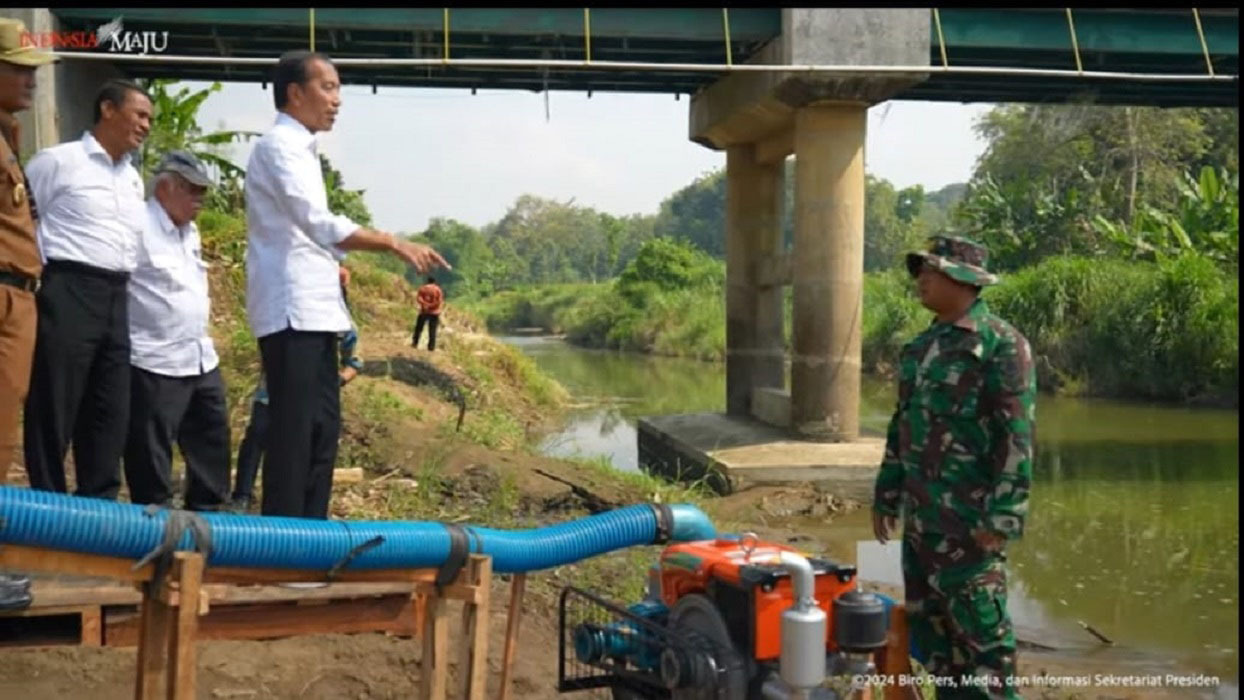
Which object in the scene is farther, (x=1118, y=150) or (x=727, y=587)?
(x=1118, y=150)

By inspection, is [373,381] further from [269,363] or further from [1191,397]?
[1191,397]

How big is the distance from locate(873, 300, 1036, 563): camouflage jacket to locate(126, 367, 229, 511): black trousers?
269cm

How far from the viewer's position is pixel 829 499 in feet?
35.9

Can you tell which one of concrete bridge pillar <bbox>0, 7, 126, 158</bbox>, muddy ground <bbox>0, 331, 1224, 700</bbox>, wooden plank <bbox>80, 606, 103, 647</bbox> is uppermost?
concrete bridge pillar <bbox>0, 7, 126, 158</bbox>

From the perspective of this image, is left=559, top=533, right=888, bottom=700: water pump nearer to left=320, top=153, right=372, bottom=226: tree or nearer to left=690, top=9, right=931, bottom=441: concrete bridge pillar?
left=690, top=9, right=931, bottom=441: concrete bridge pillar

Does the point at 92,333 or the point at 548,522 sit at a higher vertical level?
the point at 92,333

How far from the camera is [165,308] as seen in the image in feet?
15.0

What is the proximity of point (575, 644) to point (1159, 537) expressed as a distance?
761 cm

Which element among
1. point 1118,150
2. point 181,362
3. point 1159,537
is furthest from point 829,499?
point 1118,150

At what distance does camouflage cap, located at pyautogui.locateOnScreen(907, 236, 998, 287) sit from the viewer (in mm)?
3527

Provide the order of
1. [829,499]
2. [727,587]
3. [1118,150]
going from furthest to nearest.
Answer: [1118,150] < [829,499] < [727,587]

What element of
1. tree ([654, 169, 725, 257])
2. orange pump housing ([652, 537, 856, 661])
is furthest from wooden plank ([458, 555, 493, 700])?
tree ([654, 169, 725, 257])

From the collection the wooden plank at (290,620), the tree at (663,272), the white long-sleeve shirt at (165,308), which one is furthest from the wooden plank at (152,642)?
the tree at (663,272)

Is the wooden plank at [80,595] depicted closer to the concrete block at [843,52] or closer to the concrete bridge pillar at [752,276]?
the concrete block at [843,52]
